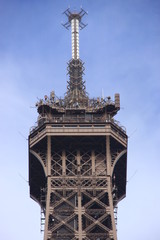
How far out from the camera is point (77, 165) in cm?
11800

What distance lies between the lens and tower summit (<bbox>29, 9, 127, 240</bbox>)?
4451 inches

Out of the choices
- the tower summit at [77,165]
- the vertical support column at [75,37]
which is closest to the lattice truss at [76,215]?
the tower summit at [77,165]

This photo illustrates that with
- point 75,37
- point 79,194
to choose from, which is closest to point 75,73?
point 75,37

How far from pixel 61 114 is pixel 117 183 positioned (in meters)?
15.4

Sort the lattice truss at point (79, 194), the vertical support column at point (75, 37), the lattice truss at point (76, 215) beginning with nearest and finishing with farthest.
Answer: the lattice truss at point (76, 215), the lattice truss at point (79, 194), the vertical support column at point (75, 37)

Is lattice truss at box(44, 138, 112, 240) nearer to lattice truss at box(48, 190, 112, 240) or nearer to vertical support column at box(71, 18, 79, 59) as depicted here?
lattice truss at box(48, 190, 112, 240)

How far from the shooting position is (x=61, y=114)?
124 metres

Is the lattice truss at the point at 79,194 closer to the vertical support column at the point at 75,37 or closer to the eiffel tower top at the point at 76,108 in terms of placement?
the eiffel tower top at the point at 76,108

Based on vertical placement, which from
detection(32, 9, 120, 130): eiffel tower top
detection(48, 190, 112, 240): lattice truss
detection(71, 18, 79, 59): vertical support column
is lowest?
detection(48, 190, 112, 240): lattice truss

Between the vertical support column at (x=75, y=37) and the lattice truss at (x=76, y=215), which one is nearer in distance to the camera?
the lattice truss at (x=76, y=215)

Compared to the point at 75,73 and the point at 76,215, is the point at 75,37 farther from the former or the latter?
the point at 76,215

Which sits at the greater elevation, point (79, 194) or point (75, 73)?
point (75, 73)

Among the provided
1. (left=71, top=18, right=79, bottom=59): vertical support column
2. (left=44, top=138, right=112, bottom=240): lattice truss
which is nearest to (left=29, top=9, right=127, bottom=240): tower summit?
(left=44, top=138, right=112, bottom=240): lattice truss

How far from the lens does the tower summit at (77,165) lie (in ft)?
371
